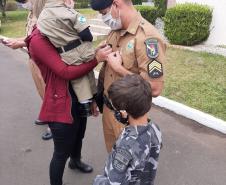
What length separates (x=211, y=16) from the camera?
8.84 m

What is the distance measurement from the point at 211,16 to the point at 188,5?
1.87 feet

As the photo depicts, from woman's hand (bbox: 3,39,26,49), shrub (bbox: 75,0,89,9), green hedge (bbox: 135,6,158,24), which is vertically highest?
woman's hand (bbox: 3,39,26,49)

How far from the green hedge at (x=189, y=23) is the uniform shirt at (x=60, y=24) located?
6292 millimetres

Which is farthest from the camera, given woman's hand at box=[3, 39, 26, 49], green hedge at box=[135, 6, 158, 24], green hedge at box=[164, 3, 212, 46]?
green hedge at box=[135, 6, 158, 24]

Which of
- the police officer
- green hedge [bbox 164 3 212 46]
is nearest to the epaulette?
the police officer

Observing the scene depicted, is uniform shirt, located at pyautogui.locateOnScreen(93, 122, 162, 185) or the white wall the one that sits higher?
uniform shirt, located at pyautogui.locateOnScreen(93, 122, 162, 185)

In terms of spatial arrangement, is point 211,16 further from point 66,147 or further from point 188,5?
point 66,147

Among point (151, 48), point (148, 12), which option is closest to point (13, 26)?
point (148, 12)

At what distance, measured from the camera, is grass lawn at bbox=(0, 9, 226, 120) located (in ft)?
18.6

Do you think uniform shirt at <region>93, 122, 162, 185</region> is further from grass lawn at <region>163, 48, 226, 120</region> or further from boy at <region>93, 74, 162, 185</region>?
grass lawn at <region>163, 48, 226, 120</region>

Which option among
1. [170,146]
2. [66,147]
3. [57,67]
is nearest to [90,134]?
[170,146]

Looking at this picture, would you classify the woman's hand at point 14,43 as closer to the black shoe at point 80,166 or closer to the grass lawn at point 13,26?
the black shoe at point 80,166

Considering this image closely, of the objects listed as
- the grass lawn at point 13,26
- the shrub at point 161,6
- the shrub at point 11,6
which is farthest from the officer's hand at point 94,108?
the shrub at point 11,6

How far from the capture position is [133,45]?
261 centimetres
